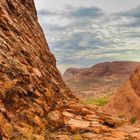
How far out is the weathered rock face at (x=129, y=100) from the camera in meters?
33.9

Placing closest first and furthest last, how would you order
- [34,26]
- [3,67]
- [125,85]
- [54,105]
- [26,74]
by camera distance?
[3,67]
[26,74]
[54,105]
[34,26]
[125,85]

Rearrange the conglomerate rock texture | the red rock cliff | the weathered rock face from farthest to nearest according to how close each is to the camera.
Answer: the weathered rock face
the red rock cliff
the conglomerate rock texture

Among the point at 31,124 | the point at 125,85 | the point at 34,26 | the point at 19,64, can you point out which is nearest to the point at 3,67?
the point at 19,64

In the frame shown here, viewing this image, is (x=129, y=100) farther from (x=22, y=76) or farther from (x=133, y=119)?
(x=22, y=76)

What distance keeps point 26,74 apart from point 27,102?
1.55 m

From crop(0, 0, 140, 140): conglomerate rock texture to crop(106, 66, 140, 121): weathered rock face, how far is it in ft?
34.2

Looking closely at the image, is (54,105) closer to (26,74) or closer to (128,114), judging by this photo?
(26,74)

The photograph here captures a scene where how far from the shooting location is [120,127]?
74.6 ft

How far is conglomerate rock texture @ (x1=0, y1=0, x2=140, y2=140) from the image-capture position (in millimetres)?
17609

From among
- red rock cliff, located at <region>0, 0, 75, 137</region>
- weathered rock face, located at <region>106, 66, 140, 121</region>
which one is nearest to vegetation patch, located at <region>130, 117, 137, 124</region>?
weathered rock face, located at <region>106, 66, 140, 121</region>

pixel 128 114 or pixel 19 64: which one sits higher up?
pixel 19 64

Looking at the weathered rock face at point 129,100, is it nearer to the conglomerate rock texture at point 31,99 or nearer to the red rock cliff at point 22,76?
the red rock cliff at point 22,76

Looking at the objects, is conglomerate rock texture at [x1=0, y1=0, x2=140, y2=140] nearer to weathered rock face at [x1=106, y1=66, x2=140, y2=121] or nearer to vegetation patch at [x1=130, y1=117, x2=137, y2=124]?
vegetation patch at [x1=130, y1=117, x2=137, y2=124]

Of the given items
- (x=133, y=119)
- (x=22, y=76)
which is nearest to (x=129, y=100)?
(x=133, y=119)
